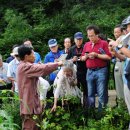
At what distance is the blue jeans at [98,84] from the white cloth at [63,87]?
0.34 m

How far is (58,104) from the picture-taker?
693 centimetres

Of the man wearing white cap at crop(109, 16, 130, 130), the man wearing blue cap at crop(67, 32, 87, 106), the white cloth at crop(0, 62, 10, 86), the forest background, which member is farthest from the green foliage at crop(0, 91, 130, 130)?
the forest background

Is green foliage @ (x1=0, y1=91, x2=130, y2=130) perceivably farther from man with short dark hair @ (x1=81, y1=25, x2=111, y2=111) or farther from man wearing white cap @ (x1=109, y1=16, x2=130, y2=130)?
man wearing white cap @ (x1=109, y1=16, x2=130, y2=130)

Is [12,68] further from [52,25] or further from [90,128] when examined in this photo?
[52,25]

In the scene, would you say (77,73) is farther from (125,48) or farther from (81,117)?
(125,48)

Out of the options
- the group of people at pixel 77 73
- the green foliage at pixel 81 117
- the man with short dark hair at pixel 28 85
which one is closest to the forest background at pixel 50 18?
the group of people at pixel 77 73

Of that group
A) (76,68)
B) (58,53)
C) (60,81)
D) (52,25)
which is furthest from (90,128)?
(52,25)

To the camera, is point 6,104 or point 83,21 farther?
point 83,21

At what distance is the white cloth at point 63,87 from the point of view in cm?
676

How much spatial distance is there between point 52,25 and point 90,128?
10.7 m

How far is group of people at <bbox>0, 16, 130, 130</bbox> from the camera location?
5738 millimetres

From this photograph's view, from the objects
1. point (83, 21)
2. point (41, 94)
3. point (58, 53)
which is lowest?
point (41, 94)

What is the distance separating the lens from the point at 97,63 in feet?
23.5

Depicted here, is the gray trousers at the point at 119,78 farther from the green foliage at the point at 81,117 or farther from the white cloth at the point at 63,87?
the white cloth at the point at 63,87
